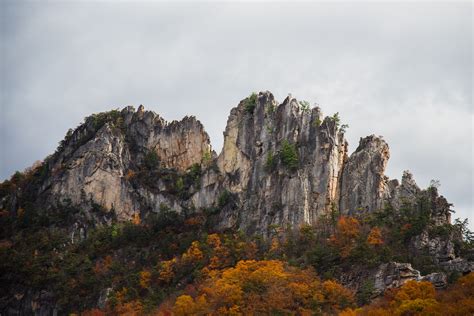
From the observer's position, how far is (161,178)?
10256 cm

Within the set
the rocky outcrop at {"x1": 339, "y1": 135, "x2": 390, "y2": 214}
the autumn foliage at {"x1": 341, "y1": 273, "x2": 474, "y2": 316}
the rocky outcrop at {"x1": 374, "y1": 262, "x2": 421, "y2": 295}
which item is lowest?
the autumn foliage at {"x1": 341, "y1": 273, "x2": 474, "y2": 316}

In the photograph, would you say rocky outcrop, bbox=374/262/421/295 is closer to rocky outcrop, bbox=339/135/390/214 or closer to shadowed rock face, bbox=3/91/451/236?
shadowed rock face, bbox=3/91/451/236

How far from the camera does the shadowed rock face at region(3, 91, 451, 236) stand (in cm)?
8400

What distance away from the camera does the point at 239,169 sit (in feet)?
308

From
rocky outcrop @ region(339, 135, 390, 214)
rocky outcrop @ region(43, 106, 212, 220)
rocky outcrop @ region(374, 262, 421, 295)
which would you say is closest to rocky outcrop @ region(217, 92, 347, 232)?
rocky outcrop @ region(339, 135, 390, 214)

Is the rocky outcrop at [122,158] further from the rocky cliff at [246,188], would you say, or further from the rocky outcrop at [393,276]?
the rocky outcrop at [393,276]

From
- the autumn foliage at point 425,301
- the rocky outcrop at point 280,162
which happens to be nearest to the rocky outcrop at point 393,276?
the autumn foliage at point 425,301

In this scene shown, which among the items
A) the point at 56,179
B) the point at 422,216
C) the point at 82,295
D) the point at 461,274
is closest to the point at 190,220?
the point at 82,295

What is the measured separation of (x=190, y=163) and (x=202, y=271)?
84.3ft

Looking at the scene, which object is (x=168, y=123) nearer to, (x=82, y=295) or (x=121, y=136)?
(x=121, y=136)

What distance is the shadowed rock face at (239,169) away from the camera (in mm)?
84000

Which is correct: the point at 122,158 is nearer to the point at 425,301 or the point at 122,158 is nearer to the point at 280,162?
the point at 280,162

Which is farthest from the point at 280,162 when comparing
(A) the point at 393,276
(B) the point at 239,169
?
(A) the point at 393,276

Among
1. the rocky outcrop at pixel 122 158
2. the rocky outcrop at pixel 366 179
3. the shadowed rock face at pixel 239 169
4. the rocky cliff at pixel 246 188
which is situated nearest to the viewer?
the rocky cliff at pixel 246 188
